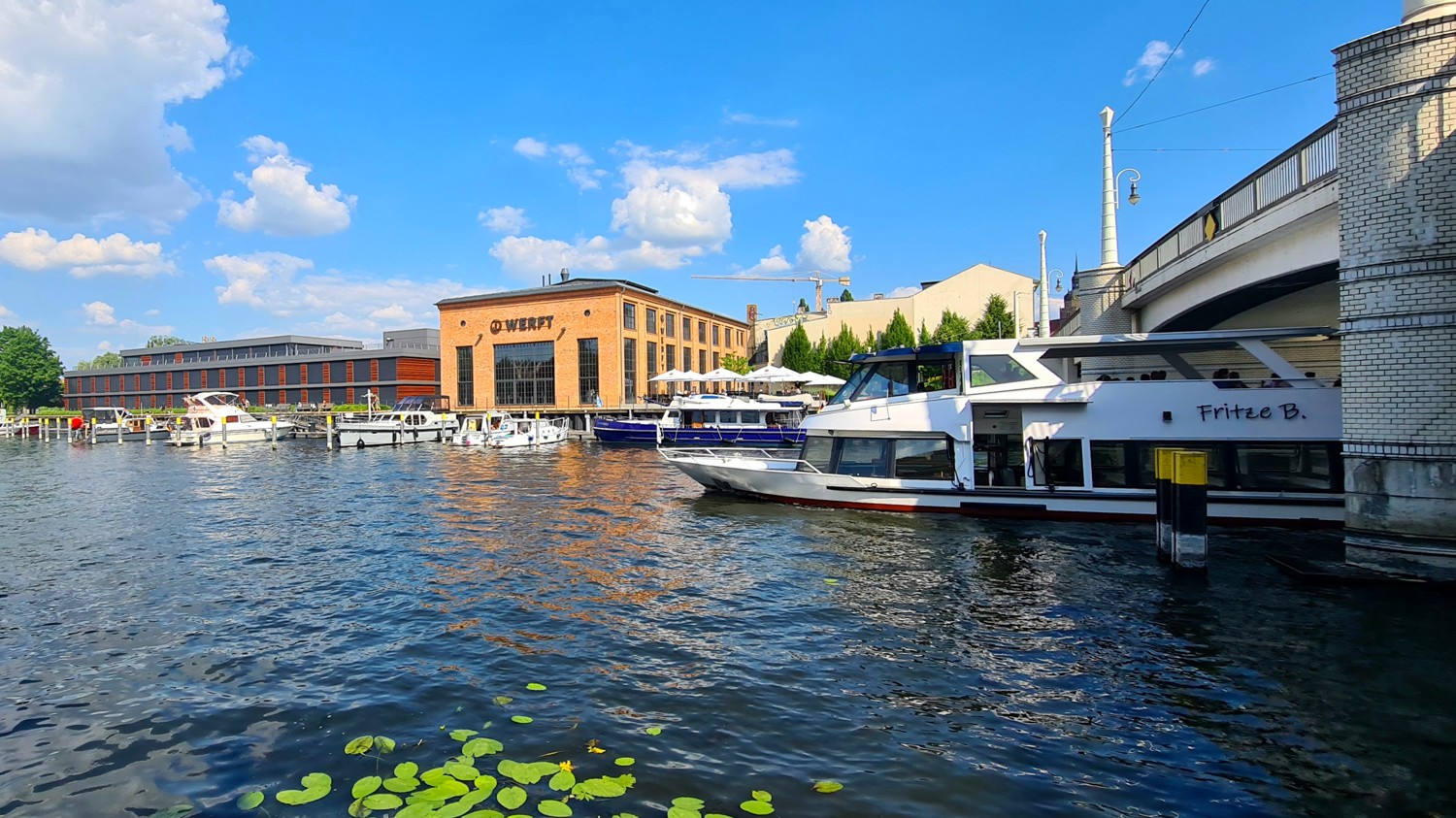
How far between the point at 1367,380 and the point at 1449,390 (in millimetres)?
894

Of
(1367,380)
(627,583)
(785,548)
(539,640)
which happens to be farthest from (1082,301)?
(539,640)

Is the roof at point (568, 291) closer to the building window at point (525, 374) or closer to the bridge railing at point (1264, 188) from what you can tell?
the building window at point (525, 374)

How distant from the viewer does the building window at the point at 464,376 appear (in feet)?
219

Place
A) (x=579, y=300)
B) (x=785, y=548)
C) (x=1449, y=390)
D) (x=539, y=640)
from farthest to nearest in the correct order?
(x=579, y=300) → (x=785, y=548) → (x=1449, y=390) → (x=539, y=640)

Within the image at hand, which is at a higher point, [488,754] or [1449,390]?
[1449,390]

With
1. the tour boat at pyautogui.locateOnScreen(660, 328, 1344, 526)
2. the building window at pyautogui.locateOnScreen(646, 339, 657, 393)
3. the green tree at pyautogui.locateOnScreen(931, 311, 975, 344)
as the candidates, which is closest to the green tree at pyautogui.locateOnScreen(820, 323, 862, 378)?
the green tree at pyautogui.locateOnScreen(931, 311, 975, 344)

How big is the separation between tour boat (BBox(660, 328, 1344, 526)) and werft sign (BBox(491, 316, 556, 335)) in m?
48.4

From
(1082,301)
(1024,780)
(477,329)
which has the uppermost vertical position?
(477,329)

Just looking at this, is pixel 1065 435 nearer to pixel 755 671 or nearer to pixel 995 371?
pixel 995 371

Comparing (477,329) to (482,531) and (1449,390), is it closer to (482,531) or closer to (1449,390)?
(482,531)

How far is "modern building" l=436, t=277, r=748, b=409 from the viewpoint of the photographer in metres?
61.0

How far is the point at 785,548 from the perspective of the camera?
1443 cm

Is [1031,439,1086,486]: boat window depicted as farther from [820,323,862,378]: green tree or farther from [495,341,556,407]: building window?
[495,341,556,407]: building window

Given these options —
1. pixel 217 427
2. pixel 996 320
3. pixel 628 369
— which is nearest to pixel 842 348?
pixel 996 320
